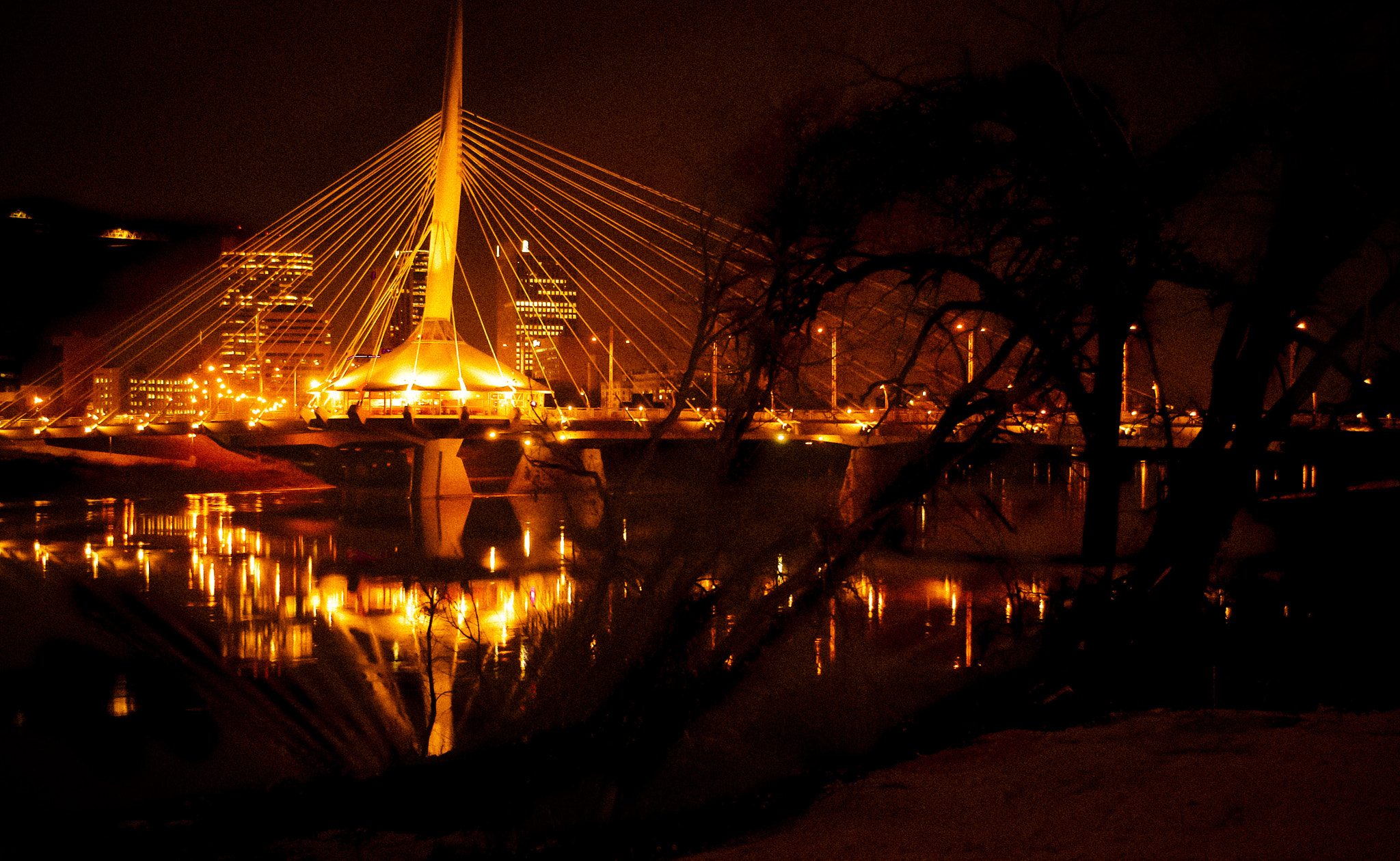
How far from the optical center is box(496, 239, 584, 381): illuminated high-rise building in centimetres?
1902

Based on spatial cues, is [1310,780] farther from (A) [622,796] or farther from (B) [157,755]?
(B) [157,755]

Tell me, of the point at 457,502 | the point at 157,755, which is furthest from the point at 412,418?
the point at 157,755

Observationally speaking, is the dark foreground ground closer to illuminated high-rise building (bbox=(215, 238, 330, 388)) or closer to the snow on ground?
the snow on ground

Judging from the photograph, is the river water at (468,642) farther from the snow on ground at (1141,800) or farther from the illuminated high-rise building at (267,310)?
the illuminated high-rise building at (267,310)

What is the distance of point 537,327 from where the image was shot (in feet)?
84.1

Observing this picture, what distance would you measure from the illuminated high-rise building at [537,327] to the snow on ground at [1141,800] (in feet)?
25.7

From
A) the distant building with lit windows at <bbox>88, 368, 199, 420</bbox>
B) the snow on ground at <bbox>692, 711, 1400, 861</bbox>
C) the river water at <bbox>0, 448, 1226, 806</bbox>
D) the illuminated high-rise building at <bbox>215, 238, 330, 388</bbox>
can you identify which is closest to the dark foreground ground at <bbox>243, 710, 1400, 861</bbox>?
the snow on ground at <bbox>692, 711, 1400, 861</bbox>

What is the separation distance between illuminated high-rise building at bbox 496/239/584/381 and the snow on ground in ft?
25.7

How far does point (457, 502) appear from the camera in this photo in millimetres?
36281

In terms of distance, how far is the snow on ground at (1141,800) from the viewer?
3.73 meters

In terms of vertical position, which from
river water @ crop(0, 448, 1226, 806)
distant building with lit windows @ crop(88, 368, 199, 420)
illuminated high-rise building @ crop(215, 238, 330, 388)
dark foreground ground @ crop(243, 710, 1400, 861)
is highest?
illuminated high-rise building @ crop(215, 238, 330, 388)

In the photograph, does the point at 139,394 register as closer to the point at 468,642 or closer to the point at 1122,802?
the point at 468,642

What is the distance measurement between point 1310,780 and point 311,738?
305 inches

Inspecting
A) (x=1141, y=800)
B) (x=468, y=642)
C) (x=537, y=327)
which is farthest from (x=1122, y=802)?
(x=537, y=327)
